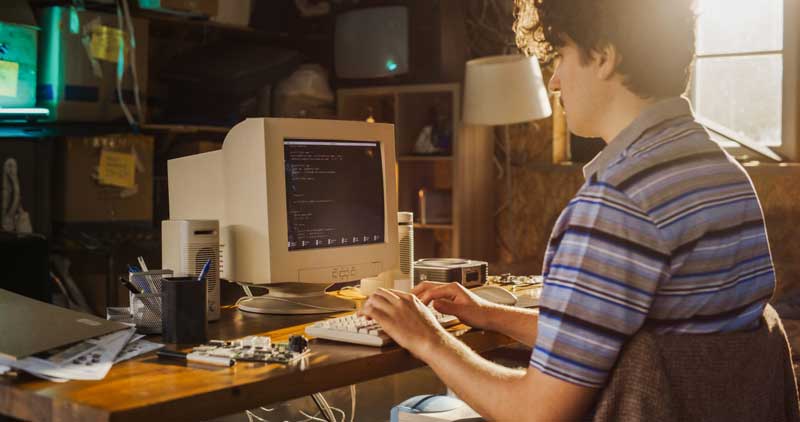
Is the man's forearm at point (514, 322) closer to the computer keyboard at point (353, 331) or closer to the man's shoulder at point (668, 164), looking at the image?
the computer keyboard at point (353, 331)

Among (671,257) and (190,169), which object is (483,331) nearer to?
(671,257)

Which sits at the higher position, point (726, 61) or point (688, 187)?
point (726, 61)

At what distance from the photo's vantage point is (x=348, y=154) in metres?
2.15

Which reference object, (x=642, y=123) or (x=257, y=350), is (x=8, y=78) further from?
(x=642, y=123)

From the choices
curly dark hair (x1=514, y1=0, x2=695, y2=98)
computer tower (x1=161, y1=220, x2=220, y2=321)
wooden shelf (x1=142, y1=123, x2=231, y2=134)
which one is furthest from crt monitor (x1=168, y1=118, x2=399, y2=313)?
wooden shelf (x1=142, y1=123, x2=231, y2=134)

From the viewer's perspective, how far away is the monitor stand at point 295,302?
1.99m

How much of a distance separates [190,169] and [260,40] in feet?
9.90

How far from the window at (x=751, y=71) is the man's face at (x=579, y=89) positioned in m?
3.08

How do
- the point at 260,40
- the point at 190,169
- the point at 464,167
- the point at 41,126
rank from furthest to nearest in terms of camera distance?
the point at 260,40
the point at 464,167
the point at 41,126
the point at 190,169

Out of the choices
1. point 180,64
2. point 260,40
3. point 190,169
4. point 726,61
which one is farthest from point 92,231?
point 726,61

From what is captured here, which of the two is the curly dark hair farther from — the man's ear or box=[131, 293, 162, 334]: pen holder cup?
box=[131, 293, 162, 334]: pen holder cup

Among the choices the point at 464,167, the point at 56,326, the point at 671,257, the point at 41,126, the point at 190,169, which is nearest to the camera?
the point at 671,257

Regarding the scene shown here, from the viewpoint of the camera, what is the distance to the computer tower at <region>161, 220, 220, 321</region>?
5.96ft

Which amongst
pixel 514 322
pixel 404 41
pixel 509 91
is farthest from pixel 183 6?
pixel 514 322
